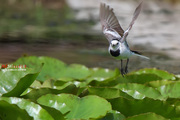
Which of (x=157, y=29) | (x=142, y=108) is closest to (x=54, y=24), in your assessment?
(x=157, y=29)

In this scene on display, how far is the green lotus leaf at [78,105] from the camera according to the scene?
162cm

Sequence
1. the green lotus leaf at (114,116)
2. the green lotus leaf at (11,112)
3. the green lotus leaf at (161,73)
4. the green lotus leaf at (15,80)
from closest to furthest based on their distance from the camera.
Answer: the green lotus leaf at (11,112) → the green lotus leaf at (114,116) → the green lotus leaf at (15,80) → the green lotus leaf at (161,73)

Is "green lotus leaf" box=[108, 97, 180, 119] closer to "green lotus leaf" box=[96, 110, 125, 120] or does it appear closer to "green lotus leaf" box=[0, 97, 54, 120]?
"green lotus leaf" box=[96, 110, 125, 120]

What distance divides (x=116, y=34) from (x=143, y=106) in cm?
70

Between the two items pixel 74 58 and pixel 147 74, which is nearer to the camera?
pixel 147 74

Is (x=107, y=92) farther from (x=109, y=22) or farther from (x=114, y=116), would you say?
(x=109, y=22)

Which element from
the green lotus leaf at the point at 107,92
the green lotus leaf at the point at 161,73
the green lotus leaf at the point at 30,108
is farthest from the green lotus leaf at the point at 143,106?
the green lotus leaf at the point at 161,73

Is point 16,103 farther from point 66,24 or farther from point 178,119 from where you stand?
point 66,24

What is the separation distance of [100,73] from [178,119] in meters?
1.25

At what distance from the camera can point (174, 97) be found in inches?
84.3

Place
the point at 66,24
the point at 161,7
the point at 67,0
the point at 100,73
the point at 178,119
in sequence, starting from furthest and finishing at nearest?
the point at 67,0 → the point at 161,7 → the point at 66,24 → the point at 100,73 → the point at 178,119

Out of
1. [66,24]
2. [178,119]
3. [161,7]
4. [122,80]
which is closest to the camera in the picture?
[178,119]

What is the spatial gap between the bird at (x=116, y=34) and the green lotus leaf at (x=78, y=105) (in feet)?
1.61

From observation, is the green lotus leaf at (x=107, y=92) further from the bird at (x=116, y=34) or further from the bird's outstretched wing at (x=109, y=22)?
the bird's outstretched wing at (x=109, y=22)
